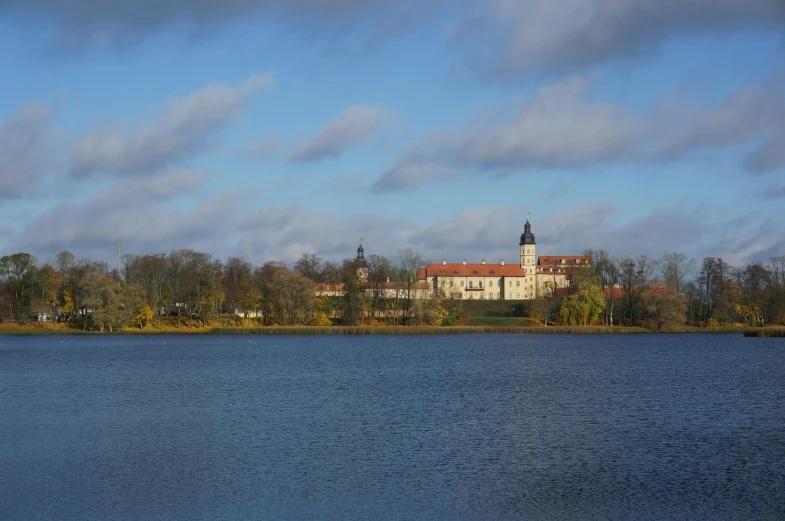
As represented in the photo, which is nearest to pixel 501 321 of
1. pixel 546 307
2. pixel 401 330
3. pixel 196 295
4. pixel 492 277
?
pixel 546 307

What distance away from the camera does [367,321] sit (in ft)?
324

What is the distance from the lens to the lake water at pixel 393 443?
16.6 metres

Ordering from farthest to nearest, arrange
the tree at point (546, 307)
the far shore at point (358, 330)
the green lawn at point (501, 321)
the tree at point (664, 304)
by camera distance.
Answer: the green lawn at point (501, 321) → the tree at point (546, 307) → the tree at point (664, 304) → the far shore at point (358, 330)

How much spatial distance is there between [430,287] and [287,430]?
76.0 metres

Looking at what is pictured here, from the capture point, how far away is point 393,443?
22.8 m

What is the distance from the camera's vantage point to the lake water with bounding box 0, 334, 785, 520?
54.6 ft

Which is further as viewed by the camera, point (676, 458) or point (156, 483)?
point (676, 458)

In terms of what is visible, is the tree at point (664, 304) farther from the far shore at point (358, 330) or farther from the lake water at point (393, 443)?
the lake water at point (393, 443)

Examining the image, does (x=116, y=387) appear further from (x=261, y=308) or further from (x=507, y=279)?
(x=507, y=279)

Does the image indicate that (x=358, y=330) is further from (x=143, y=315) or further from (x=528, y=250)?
(x=528, y=250)

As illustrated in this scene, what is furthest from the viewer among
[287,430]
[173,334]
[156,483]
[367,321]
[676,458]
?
[367,321]

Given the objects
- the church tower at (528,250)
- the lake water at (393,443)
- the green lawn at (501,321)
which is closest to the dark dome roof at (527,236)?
the church tower at (528,250)

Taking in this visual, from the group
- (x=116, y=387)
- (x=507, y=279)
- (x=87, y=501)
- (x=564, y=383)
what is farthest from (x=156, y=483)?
(x=507, y=279)

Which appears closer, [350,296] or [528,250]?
[350,296]
